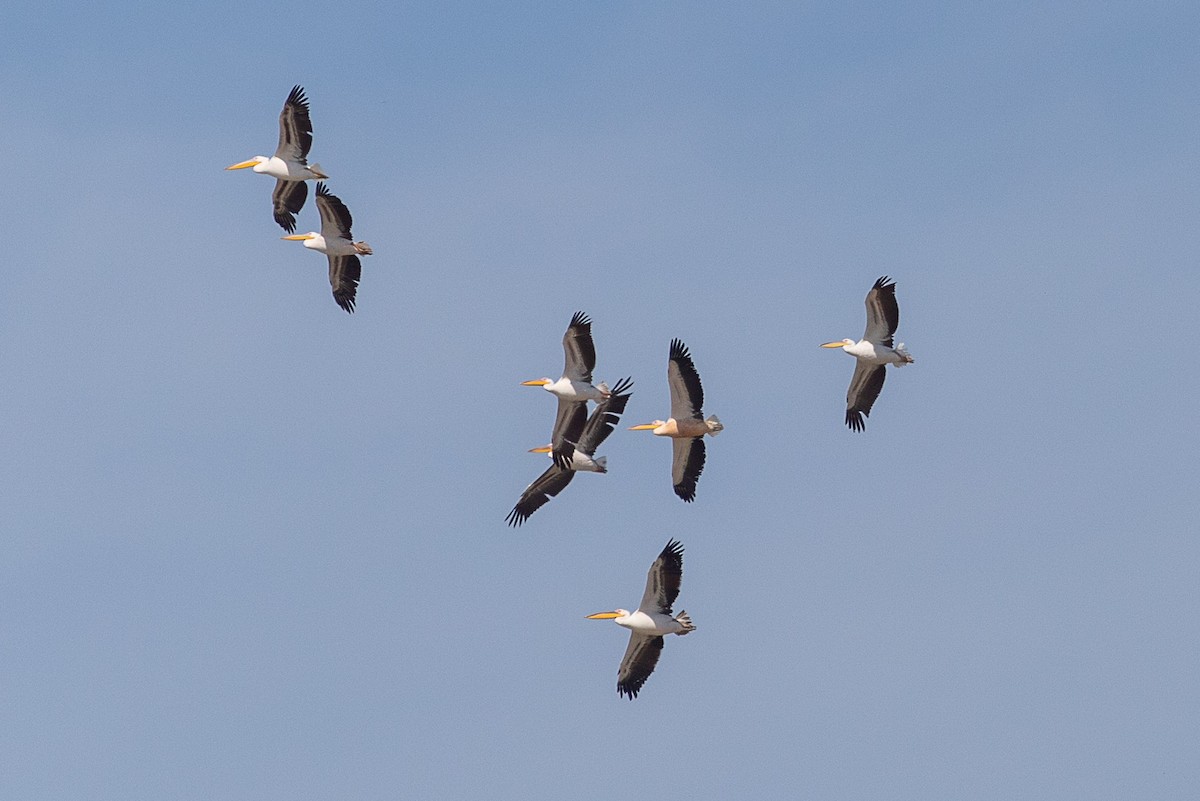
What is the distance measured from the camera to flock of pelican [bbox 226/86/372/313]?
41188mm

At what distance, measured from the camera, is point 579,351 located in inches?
1529

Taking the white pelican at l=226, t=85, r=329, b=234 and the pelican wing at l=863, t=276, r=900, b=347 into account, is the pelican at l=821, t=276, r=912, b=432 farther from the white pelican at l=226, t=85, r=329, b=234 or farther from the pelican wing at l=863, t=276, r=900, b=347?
the white pelican at l=226, t=85, r=329, b=234

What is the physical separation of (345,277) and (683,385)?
8219 millimetres

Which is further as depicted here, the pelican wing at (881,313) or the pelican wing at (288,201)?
the pelican wing at (288,201)

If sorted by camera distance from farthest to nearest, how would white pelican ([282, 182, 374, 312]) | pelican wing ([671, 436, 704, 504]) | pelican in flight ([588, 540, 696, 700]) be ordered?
white pelican ([282, 182, 374, 312]) < pelican wing ([671, 436, 704, 504]) < pelican in flight ([588, 540, 696, 700])

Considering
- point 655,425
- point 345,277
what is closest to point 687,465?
point 655,425

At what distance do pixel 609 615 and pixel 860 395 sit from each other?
21.1 feet

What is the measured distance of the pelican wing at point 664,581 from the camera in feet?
119

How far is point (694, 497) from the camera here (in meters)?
38.8

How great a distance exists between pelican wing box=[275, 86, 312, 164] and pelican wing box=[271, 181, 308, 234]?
958 millimetres

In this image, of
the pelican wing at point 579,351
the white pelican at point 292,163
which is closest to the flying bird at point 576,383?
the pelican wing at point 579,351

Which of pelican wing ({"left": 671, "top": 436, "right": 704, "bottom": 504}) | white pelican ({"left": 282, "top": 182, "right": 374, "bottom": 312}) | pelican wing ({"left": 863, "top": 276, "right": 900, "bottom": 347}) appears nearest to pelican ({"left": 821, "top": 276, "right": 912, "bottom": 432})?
pelican wing ({"left": 863, "top": 276, "right": 900, "bottom": 347})

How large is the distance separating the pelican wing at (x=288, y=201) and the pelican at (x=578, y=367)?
6784 millimetres

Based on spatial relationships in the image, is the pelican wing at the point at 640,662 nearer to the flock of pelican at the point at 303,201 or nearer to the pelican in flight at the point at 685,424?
the pelican in flight at the point at 685,424
